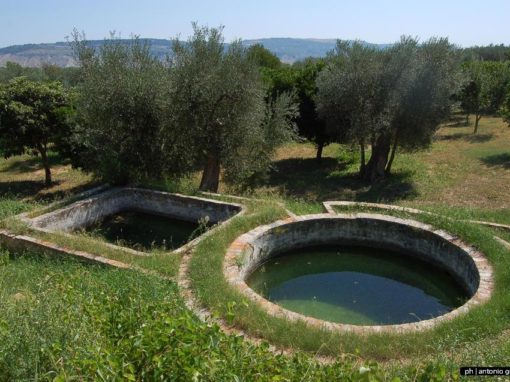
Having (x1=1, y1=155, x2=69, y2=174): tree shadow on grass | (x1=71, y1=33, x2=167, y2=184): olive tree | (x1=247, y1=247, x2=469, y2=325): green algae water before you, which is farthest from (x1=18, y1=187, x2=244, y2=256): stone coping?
(x1=1, y1=155, x2=69, y2=174): tree shadow on grass

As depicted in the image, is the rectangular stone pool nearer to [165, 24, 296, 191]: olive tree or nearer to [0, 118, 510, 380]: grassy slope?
[0, 118, 510, 380]: grassy slope

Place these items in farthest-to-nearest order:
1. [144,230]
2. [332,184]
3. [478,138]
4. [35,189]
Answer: [478,138] → [332,184] → [35,189] → [144,230]

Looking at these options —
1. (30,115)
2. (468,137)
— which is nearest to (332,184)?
(468,137)

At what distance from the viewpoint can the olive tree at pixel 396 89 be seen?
63.6 feet

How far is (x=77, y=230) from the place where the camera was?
12.5 m

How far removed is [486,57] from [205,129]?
69.9 metres

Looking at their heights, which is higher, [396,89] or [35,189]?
[396,89]

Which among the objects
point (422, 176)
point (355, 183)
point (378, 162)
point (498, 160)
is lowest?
point (355, 183)

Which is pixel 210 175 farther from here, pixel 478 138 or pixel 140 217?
pixel 478 138

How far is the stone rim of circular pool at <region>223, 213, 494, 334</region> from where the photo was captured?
700 centimetres

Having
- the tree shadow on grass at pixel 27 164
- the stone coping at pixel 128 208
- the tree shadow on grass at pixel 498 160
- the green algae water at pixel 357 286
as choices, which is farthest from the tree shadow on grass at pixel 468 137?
the tree shadow on grass at pixel 27 164

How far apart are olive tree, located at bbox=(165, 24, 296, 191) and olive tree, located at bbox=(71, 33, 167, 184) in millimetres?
637

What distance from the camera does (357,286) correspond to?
9844 millimetres

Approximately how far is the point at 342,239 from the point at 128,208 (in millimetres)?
6821
